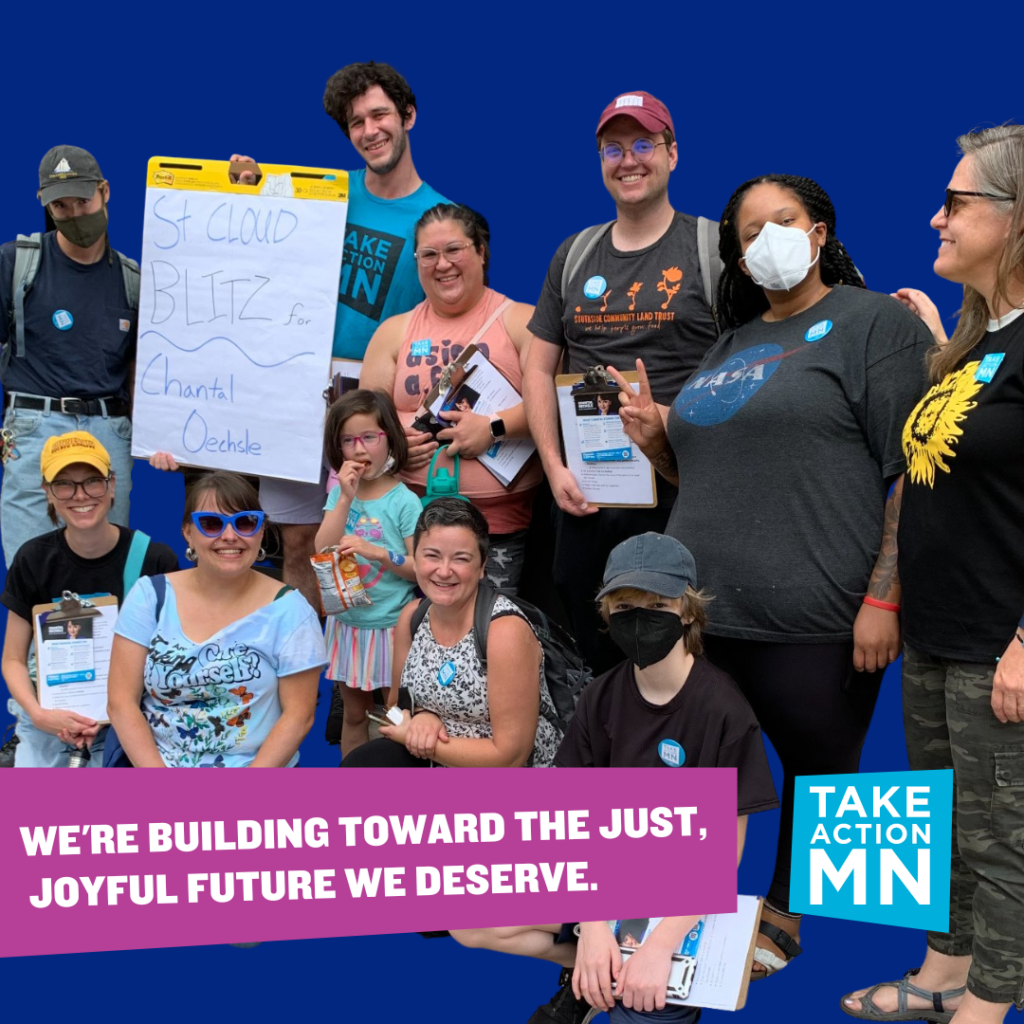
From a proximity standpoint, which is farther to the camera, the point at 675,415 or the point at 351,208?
the point at 351,208

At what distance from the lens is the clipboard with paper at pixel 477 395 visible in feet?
17.2

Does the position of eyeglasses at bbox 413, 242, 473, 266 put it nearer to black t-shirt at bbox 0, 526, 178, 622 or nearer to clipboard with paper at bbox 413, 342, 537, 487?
clipboard with paper at bbox 413, 342, 537, 487

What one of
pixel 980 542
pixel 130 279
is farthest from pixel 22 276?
pixel 980 542

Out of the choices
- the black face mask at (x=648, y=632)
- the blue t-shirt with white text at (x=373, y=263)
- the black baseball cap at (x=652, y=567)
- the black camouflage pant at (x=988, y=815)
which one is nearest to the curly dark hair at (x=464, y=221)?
the blue t-shirt with white text at (x=373, y=263)

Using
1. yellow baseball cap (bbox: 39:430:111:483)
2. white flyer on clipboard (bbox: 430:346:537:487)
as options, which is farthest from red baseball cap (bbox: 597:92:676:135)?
yellow baseball cap (bbox: 39:430:111:483)

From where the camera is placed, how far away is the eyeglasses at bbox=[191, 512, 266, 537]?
4352 mm

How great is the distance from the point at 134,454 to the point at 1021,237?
4133 mm

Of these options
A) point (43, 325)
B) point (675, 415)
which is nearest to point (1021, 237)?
point (675, 415)

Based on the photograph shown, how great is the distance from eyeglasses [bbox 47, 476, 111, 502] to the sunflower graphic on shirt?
3.06 m

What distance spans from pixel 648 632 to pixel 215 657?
1562mm

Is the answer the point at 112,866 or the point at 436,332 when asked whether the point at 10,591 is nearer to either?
the point at 112,866

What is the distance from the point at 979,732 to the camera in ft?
11.7

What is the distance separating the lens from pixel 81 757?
495cm

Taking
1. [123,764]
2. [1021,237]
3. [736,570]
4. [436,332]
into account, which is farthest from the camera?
[436,332]
